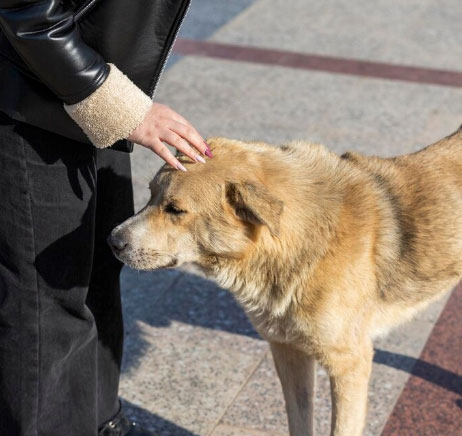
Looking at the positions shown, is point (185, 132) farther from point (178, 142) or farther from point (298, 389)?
point (298, 389)

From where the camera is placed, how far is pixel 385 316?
338 centimetres

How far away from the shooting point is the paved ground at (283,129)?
3852 mm

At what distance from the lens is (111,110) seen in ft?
8.93

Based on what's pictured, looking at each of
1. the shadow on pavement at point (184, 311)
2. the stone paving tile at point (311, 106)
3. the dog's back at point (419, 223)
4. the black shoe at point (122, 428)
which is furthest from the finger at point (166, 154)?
the stone paving tile at point (311, 106)

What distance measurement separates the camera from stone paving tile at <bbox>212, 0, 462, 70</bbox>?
7.56 meters

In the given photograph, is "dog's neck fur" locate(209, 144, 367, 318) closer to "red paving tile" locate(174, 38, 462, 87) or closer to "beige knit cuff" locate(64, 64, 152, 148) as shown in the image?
"beige knit cuff" locate(64, 64, 152, 148)

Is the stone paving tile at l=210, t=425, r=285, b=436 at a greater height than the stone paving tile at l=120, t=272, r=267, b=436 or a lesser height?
greater

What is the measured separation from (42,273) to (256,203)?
0.73 meters

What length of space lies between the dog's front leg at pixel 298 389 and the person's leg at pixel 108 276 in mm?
648

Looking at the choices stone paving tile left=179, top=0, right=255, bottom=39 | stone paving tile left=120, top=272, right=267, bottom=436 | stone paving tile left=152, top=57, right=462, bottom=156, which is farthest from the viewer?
stone paving tile left=179, top=0, right=255, bottom=39

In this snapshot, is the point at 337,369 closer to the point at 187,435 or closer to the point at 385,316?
the point at 385,316

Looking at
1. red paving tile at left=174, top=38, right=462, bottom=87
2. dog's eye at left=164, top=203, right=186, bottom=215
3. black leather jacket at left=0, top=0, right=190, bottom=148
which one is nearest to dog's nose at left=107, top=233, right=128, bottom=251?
dog's eye at left=164, top=203, right=186, bottom=215

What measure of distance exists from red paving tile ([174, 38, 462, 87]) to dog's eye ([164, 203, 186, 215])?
4.36 metres

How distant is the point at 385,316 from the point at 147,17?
1.45 meters
